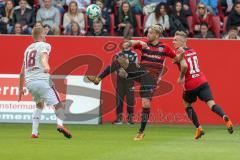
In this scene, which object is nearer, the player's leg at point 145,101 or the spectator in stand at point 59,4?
the player's leg at point 145,101

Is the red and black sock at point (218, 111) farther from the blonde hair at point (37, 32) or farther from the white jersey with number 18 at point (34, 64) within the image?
the blonde hair at point (37, 32)

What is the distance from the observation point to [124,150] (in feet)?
44.1

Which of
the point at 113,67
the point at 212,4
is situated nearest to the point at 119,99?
the point at 113,67

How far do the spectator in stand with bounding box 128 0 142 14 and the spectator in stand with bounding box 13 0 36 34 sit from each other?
3.03 meters

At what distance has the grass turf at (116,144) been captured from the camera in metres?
12.5

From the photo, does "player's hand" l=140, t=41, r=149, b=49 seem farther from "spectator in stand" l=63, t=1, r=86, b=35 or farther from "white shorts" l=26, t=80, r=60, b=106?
"spectator in stand" l=63, t=1, r=86, b=35

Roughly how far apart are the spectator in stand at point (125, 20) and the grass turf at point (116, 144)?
3.86 metres

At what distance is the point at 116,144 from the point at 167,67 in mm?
6499

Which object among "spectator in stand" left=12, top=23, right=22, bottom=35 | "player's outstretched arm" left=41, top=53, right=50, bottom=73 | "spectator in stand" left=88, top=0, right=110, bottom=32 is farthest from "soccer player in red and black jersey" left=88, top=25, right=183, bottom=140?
"spectator in stand" left=88, top=0, right=110, bottom=32

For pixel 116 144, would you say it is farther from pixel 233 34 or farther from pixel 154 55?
pixel 233 34

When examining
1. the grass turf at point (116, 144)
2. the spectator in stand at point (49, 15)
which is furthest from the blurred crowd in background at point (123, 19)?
the grass turf at point (116, 144)

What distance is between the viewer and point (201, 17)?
23156 mm

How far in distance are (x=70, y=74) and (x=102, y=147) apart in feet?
22.7

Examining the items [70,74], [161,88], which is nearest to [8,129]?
[70,74]
